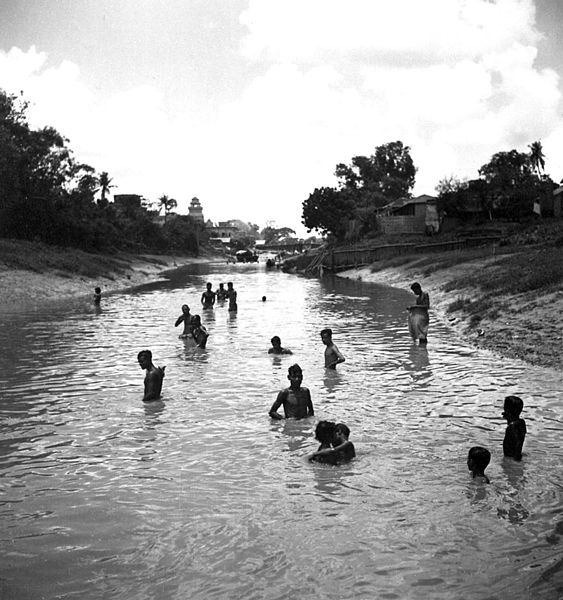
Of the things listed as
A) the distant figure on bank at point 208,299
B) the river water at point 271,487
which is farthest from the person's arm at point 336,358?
the distant figure on bank at point 208,299

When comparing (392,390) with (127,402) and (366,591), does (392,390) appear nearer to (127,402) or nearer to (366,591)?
(127,402)

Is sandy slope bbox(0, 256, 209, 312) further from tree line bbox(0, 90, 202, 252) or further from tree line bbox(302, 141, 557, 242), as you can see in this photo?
tree line bbox(302, 141, 557, 242)

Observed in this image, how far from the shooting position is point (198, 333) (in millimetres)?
18172

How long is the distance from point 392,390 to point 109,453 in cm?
600

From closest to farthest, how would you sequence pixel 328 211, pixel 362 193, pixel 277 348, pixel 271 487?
pixel 271 487 → pixel 277 348 → pixel 328 211 → pixel 362 193

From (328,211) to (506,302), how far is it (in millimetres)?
71307

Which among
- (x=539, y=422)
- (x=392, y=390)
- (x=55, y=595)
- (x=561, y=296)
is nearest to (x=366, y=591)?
(x=55, y=595)

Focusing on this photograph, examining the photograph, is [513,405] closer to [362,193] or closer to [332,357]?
[332,357]

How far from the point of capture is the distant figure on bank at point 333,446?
8134 millimetres

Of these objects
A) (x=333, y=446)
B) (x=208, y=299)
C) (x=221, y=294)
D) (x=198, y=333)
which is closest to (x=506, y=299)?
(x=198, y=333)

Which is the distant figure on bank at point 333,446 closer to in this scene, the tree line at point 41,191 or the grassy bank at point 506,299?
the grassy bank at point 506,299

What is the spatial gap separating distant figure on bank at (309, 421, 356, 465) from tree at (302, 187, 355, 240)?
Result: 270ft

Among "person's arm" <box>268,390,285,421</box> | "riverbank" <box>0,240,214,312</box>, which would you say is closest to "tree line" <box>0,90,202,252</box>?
"riverbank" <box>0,240,214,312</box>

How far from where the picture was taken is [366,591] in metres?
5.22
